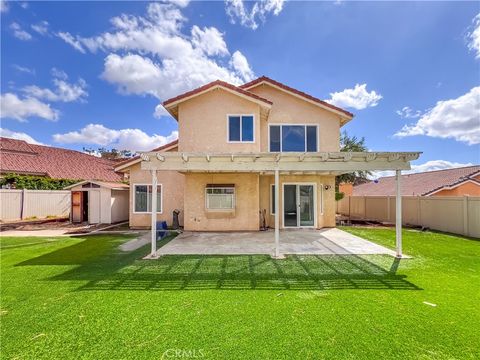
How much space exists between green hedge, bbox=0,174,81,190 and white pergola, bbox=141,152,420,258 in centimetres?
1760

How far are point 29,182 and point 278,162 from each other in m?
21.9

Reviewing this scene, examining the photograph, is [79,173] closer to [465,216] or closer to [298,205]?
[298,205]

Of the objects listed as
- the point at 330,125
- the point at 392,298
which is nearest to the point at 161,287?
the point at 392,298

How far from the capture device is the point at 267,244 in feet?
34.5

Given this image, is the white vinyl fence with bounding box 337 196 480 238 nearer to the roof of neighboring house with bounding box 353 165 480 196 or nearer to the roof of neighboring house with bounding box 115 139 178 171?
the roof of neighboring house with bounding box 353 165 480 196

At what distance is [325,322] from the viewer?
14.1ft

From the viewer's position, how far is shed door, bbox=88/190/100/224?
16.9 meters

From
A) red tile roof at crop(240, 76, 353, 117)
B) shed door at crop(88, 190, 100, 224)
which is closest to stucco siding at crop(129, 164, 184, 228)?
shed door at crop(88, 190, 100, 224)

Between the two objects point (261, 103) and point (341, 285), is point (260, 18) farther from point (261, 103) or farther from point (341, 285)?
point (341, 285)

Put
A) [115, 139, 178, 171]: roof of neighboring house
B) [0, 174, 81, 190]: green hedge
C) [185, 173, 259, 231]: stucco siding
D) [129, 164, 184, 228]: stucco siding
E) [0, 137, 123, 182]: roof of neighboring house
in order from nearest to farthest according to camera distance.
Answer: [185, 173, 259, 231]: stucco siding, [115, 139, 178, 171]: roof of neighboring house, [129, 164, 184, 228]: stucco siding, [0, 174, 81, 190]: green hedge, [0, 137, 123, 182]: roof of neighboring house

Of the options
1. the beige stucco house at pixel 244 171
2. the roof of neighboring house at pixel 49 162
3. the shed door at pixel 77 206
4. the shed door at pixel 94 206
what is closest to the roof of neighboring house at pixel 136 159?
the beige stucco house at pixel 244 171

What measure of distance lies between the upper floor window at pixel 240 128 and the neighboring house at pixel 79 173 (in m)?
9.64

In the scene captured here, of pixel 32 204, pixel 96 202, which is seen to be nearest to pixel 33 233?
pixel 96 202

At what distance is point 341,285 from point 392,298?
112cm
